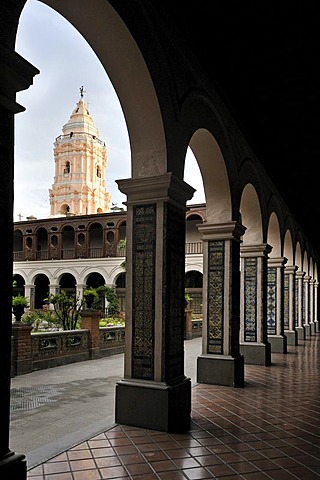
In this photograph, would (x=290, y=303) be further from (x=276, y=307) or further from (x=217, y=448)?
(x=217, y=448)

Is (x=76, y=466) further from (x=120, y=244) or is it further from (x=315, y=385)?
(x=120, y=244)

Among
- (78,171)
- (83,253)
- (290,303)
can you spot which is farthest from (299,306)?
(78,171)

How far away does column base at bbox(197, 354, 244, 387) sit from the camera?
8078 millimetres

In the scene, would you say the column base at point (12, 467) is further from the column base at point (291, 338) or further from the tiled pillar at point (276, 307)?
the column base at point (291, 338)

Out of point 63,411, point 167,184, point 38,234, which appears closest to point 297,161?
point 167,184

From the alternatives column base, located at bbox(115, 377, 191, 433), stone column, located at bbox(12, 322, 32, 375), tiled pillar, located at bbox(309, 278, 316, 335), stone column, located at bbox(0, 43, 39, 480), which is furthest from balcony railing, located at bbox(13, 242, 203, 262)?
stone column, located at bbox(0, 43, 39, 480)

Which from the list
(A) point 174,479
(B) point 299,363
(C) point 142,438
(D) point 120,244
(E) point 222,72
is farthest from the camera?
(D) point 120,244

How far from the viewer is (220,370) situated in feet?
26.8

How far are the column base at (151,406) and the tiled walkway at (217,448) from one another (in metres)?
0.11

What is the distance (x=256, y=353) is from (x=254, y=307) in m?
0.99

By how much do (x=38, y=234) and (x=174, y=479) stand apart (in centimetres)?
3439

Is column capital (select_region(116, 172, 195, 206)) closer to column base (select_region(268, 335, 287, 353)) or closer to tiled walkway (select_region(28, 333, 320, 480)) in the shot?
tiled walkway (select_region(28, 333, 320, 480))

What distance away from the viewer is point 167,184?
219 inches

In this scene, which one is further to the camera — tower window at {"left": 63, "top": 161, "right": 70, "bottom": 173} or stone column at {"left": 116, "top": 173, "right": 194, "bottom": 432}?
tower window at {"left": 63, "top": 161, "right": 70, "bottom": 173}
